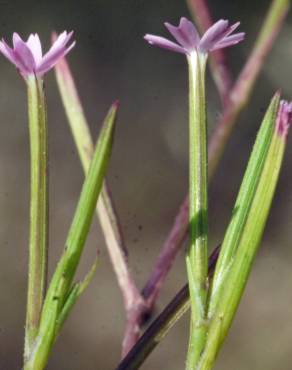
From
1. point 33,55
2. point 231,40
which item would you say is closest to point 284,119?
point 231,40

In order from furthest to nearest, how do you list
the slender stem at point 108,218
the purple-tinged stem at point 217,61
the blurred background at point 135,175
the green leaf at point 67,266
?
the blurred background at point 135,175 < the purple-tinged stem at point 217,61 < the slender stem at point 108,218 < the green leaf at point 67,266

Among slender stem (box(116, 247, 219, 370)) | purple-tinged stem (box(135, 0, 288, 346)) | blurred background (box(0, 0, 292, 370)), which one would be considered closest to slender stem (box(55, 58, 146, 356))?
purple-tinged stem (box(135, 0, 288, 346))

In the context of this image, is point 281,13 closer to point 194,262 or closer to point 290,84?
point 194,262

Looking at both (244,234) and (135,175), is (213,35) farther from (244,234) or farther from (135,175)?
(135,175)

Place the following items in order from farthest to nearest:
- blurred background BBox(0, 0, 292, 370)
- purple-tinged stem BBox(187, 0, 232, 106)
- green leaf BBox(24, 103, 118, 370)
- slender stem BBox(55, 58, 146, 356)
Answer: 1. blurred background BBox(0, 0, 292, 370)
2. purple-tinged stem BBox(187, 0, 232, 106)
3. slender stem BBox(55, 58, 146, 356)
4. green leaf BBox(24, 103, 118, 370)

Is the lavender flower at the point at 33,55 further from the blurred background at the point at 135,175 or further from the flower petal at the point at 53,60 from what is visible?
the blurred background at the point at 135,175

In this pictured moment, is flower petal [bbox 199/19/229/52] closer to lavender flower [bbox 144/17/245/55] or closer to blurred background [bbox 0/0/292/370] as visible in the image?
lavender flower [bbox 144/17/245/55]

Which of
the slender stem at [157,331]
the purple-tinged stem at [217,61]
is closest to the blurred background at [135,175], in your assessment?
the purple-tinged stem at [217,61]

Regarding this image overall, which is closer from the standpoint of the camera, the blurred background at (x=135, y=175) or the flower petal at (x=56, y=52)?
the flower petal at (x=56, y=52)
